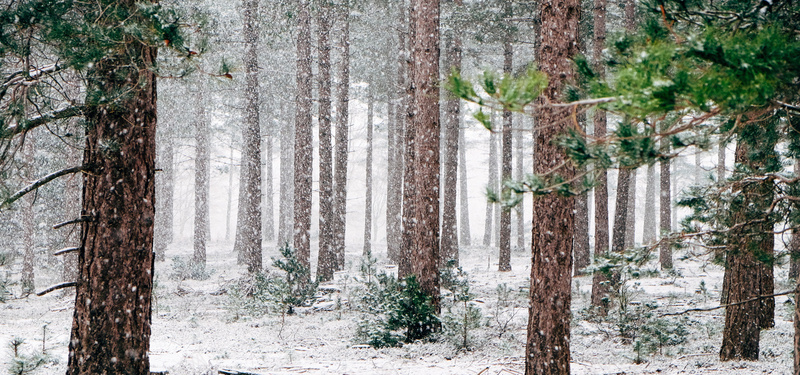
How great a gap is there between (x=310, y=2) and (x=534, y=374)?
10535 mm

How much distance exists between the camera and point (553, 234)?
5.47 metres

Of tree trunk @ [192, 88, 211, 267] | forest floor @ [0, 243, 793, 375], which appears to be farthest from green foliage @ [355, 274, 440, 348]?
tree trunk @ [192, 88, 211, 267]

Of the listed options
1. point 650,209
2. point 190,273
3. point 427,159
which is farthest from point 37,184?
point 650,209

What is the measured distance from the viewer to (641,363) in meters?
7.22

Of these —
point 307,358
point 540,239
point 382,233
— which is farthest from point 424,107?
point 382,233

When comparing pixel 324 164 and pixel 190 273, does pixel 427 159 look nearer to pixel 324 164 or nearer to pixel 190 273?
pixel 324 164

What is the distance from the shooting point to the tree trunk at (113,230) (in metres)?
4.68

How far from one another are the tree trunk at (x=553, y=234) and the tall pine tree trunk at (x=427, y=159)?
2.90 metres

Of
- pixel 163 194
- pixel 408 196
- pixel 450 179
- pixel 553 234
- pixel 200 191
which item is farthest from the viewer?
pixel 200 191

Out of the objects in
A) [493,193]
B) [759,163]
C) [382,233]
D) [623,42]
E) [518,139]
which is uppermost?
[518,139]

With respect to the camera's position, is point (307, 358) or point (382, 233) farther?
point (382, 233)

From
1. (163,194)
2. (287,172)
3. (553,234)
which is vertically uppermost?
(287,172)

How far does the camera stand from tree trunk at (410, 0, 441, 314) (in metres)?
8.38

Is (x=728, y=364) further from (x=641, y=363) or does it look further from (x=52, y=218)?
(x=52, y=218)
